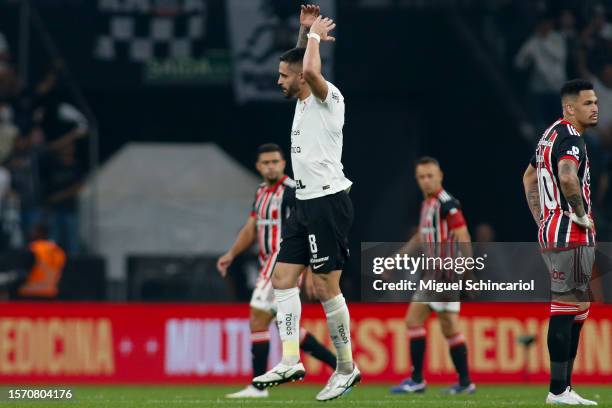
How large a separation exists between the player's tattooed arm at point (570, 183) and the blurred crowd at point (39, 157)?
10030 millimetres

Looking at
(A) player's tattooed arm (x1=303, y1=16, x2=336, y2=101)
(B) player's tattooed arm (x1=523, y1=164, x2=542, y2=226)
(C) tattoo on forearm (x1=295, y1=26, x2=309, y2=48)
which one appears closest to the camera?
(A) player's tattooed arm (x1=303, y1=16, x2=336, y2=101)

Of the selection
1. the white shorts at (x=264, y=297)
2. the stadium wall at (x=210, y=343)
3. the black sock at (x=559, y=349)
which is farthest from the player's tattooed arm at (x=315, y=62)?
the stadium wall at (x=210, y=343)

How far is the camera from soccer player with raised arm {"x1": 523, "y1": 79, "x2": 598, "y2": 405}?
363 inches

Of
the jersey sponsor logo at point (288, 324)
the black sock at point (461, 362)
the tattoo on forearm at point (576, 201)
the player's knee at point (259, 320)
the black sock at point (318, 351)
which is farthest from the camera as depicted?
the black sock at point (461, 362)

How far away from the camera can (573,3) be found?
18562 millimetres

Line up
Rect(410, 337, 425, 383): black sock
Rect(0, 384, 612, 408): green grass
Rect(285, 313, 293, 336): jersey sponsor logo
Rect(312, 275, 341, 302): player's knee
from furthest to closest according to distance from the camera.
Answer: Rect(410, 337, 425, 383): black sock < Rect(0, 384, 612, 408): green grass < Rect(285, 313, 293, 336): jersey sponsor logo < Rect(312, 275, 341, 302): player's knee

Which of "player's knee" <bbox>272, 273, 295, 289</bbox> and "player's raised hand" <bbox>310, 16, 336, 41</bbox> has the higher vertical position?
"player's raised hand" <bbox>310, 16, 336, 41</bbox>

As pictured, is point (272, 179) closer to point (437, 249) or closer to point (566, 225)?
point (437, 249)

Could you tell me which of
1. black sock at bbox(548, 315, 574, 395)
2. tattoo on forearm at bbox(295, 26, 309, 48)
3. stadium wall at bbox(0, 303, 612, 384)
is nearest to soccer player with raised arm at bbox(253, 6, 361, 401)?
tattoo on forearm at bbox(295, 26, 309, 48)

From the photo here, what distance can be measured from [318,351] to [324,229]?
3272 millimetres

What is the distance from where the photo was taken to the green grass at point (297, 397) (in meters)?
10.0

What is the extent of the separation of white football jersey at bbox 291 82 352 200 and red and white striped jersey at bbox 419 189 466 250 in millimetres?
3661

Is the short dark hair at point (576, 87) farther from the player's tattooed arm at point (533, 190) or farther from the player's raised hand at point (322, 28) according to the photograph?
the player's raised hand at point (322, 28)

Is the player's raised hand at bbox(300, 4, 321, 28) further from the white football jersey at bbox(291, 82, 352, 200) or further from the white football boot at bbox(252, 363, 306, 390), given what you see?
the white football boot at bbox(252, 363, 306, 390)
